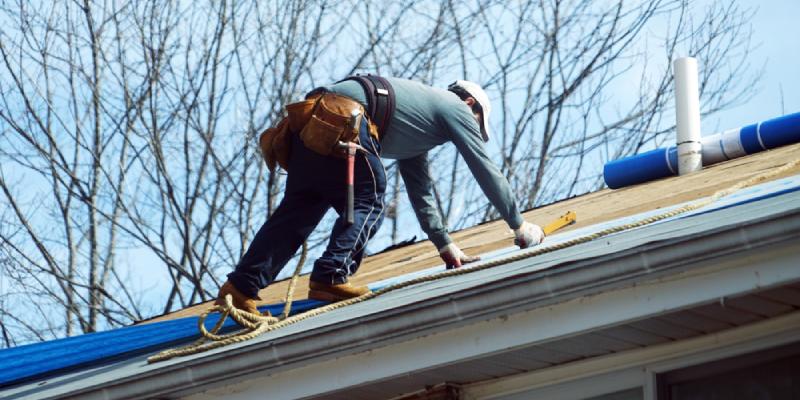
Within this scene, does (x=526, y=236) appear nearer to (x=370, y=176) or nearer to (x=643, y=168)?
(x=370, y=176)

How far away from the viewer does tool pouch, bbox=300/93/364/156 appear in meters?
6.09

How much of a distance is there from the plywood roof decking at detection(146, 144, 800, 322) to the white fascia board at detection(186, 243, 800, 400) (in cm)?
258

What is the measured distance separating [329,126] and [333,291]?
2.51 feet

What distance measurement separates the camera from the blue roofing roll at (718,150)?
813 cm

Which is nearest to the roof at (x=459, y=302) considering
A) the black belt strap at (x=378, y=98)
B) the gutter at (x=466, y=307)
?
the gutter at (x=466, y=307)

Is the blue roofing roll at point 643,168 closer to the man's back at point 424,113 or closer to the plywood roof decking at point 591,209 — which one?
the plywood roof decking at point 591,209

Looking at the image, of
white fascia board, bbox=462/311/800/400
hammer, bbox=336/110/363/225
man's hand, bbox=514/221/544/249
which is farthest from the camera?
man's hand, bbox=514/221/544/249

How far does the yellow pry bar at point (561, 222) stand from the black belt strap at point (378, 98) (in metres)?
1.41

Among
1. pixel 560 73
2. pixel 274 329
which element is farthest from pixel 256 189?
pixel 274 329

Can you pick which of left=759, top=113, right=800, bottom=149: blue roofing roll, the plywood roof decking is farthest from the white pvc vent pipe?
left=759, top=113, right=800, bottom=149: blue roofing roll

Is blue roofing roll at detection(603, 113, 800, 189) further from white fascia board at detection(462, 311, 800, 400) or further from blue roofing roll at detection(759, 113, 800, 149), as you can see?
white fascia board at detection(462, 311, 800, 400)

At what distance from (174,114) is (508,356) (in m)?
11.2

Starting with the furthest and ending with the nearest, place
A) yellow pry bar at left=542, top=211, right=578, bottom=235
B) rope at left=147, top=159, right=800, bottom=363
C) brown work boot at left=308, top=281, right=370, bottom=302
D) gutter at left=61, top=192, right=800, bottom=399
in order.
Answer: yellow pry bar at left=542, top=211, right=578, bottom=235, brown work boot at left=308, top=281, right=370, bottom=302, rope at left=147, top=159, right=800, bottom=363, gutter at left=61, top=192, right=800, bottom=399

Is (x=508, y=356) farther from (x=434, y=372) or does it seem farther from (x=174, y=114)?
(x=174, y=114)
